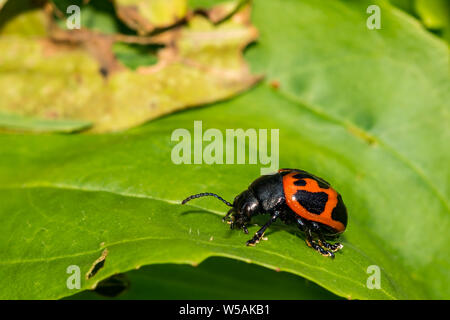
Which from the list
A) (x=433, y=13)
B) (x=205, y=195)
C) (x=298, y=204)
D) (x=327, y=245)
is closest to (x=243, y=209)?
(x=205, y=195)

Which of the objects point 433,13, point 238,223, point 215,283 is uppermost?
point 433,13

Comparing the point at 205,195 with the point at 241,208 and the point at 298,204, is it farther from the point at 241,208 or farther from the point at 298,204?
the point at 298,204

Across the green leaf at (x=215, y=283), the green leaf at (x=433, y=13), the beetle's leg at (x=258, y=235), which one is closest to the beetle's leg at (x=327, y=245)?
the beetle's leg at (x=258, y=235)

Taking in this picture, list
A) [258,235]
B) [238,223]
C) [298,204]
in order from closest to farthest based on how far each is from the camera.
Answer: [258,235] < [238,223] < [298,204]

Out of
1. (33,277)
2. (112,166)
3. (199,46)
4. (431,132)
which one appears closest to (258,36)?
(199,46)

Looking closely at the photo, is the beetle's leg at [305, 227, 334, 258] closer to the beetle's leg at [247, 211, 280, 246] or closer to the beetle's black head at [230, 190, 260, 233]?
the beetle's leg at [247, 211, 280, 246]

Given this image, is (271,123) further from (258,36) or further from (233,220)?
(233,220)

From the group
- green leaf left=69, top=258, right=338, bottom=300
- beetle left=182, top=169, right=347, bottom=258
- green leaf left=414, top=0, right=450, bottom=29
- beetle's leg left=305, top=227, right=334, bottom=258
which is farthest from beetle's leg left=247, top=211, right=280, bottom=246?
green leaf left=414, top=0, right=450, bottom=29
